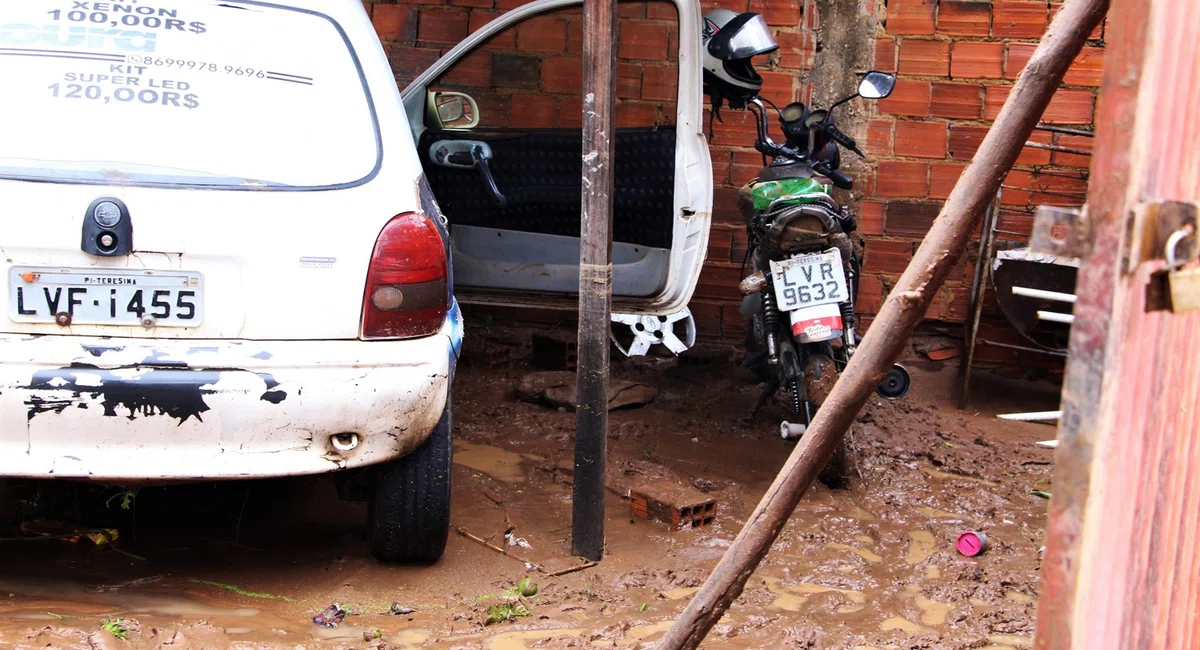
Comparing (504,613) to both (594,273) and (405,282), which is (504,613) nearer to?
(405,282)

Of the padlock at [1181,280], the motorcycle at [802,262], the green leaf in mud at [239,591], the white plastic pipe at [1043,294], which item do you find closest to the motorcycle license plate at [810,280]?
the motorcycle at [802,262]

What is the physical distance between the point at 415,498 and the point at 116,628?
34.1 inches

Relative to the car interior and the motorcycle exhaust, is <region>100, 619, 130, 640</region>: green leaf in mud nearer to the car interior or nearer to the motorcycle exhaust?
the motorcycle exhaust

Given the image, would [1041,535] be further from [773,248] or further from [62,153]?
[62,153]

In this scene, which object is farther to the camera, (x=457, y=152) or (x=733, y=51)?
(x=457, y=152)

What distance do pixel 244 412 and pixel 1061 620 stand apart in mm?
2062

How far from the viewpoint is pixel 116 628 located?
2705 mm

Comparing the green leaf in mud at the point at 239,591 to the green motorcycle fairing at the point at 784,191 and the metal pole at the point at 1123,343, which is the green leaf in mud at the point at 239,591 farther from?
the green motorcycle fairing at the point at 784,191

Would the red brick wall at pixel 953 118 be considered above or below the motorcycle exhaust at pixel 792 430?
above

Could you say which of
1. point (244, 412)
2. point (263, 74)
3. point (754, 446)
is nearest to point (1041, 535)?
point (754, 446)

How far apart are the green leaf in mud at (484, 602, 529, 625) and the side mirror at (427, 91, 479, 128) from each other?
254cm

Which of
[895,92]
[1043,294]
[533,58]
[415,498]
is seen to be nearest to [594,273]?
[415,498]

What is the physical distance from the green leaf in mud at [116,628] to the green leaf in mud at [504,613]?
92 centimetres

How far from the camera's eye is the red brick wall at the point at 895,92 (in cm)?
559
